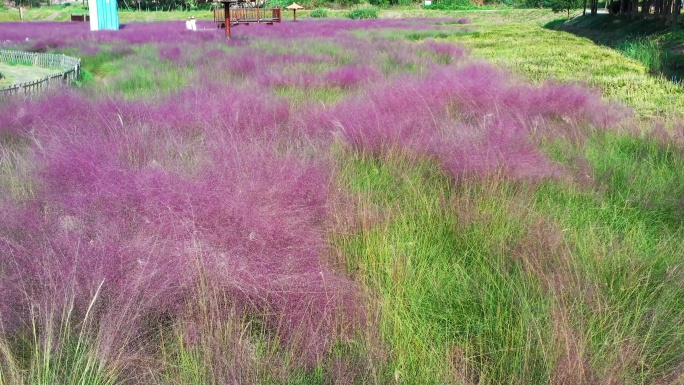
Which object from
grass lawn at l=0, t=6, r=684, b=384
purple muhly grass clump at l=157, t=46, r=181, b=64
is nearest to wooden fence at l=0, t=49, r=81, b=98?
purple muhly grass clump at l=157, t=46, r=181, b=64

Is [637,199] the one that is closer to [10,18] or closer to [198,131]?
[198,131]

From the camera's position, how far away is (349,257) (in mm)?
2709

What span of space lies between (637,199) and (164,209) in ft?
9.80

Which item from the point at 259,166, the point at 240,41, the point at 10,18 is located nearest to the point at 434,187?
the point at 259,166

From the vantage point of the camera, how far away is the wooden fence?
7.22m

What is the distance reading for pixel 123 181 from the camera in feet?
9.15

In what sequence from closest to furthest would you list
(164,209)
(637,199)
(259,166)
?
(164,209) < (259,166) < (637,199)

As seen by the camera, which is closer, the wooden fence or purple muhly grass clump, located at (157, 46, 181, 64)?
the wooden fence

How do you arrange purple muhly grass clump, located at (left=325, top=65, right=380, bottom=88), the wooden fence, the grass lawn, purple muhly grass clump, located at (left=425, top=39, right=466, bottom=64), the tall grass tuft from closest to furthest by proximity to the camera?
the grass lawn → the wooden fence → purple muhly grass clump, located at (left=325, top=65, right=380, bottom=88) → the tall grass tuft → purple muhly grass clump, located at (left=425, top=39, right=466, bottom=64)

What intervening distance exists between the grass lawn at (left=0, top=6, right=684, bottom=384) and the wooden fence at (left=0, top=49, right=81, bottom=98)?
2.80 m

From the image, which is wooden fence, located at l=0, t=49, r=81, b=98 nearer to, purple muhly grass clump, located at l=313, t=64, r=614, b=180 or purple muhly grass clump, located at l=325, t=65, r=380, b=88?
purple muhly grass clump, located at l=325, t=65, r=380, b=88

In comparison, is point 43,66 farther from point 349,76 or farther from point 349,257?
point 349,257

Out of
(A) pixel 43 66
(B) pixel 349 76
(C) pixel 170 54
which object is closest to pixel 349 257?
(B) pixel 349 76

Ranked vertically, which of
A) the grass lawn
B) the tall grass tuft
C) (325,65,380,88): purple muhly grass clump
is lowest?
the grass lawn
